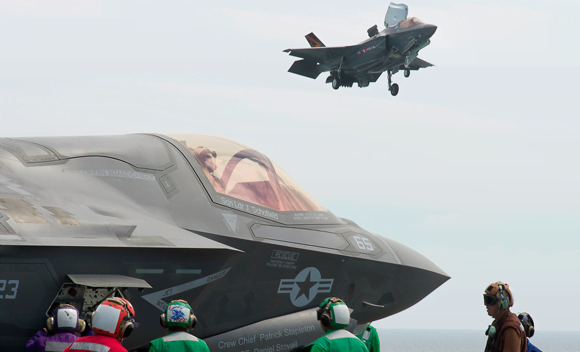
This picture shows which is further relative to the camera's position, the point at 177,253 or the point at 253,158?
the point at 253,158

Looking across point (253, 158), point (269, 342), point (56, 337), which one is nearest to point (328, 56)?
point (253, 158)

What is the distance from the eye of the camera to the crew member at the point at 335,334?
482 cm

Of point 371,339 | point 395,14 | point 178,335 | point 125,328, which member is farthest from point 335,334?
point 395,14

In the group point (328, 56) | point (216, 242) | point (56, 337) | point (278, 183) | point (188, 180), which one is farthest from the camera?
point (328, 56)

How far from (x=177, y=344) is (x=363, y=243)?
182 inches

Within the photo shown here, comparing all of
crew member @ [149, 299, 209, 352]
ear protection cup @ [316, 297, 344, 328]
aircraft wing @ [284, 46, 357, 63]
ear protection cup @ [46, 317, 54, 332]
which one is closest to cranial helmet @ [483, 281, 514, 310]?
ear protection cup @ [316, 297, 344, 328]

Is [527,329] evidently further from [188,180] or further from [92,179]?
[92,179]

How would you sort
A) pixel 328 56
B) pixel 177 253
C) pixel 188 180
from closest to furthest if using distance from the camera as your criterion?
pixel 177 253, pixel 188 180, pixel 328 56

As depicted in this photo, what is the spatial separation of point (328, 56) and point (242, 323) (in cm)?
2666

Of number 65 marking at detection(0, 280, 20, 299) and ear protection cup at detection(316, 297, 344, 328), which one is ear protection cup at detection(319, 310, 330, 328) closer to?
ear protection cup at detection(316, 297, 344, 328)

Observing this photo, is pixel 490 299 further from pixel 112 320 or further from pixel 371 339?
pixel 371 339

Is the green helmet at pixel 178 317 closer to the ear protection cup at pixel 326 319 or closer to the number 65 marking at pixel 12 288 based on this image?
the ear protection cup at pixel 326 319

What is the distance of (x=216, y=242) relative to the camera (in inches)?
285

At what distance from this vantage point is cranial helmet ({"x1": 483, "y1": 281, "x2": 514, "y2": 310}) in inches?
234
